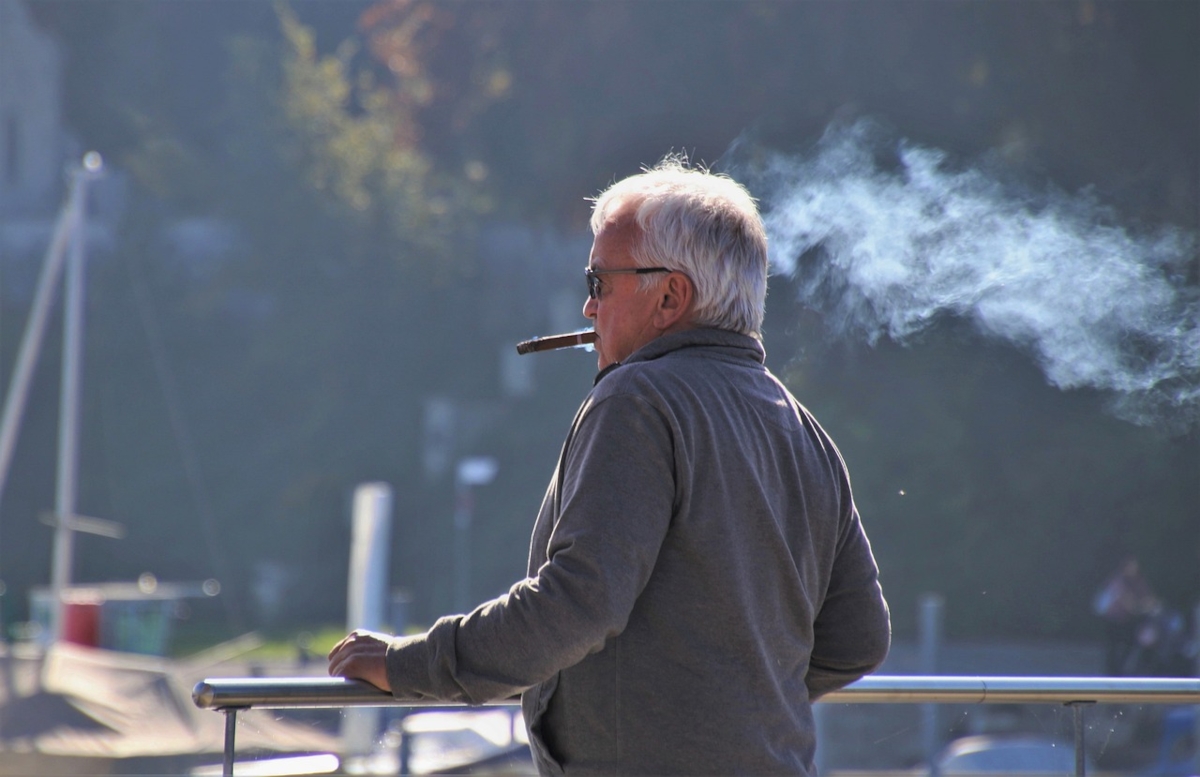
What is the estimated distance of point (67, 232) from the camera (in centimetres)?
1285

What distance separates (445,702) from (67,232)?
42.7ft

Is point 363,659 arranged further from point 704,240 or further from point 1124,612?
point 1124,612

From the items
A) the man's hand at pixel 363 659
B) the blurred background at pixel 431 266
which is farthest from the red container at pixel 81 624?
the man's hand at pixel 363 659

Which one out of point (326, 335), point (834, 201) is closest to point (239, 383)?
point (326, 335)

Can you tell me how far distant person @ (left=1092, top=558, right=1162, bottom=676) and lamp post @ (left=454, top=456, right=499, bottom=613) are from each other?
9456 millimetres

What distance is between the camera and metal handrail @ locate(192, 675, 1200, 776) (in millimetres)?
1271

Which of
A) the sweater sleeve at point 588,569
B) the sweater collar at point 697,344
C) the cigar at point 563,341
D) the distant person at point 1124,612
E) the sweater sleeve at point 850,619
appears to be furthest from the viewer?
the distant person at point 1124,612

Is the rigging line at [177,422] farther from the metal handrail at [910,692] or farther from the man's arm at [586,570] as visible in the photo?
the man's arm at [586,570]

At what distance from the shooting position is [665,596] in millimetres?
1111

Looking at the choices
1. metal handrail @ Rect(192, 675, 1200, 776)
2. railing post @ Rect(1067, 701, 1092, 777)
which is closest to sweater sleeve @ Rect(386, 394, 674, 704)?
metal handrail @ Rect(192, 675, 1200, 776)

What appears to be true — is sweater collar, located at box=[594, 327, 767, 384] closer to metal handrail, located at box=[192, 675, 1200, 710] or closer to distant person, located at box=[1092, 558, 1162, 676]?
metal handrail, located at box=[192, 675, 1200, 710]

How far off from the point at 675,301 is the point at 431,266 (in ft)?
60.1

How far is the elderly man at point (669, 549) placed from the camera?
1064mm

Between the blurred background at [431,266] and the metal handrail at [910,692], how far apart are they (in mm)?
3630
